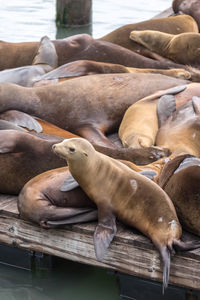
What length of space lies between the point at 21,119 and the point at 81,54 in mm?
1944

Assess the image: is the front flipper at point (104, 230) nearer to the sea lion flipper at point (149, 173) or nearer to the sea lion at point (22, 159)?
the sea lion flipper at point (149, 173)

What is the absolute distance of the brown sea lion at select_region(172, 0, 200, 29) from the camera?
9.02 meters

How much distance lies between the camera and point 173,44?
298 inches

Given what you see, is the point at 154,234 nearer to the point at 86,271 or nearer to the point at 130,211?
the point at 130,211

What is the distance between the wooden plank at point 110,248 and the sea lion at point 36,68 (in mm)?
2483

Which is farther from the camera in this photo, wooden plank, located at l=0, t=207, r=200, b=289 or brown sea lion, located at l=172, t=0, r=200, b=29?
brown sea lion, located at l=172, t=0, r=200, b=29

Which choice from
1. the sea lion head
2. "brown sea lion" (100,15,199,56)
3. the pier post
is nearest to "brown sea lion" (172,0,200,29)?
"brown sea lion" (100,15,199,56)

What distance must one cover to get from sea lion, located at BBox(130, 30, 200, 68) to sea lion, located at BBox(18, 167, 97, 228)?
11.1ft

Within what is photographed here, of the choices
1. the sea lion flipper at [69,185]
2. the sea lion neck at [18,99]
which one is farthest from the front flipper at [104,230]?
the sea lion neck at [18,99]

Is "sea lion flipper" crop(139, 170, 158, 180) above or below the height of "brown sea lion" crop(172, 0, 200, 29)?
above

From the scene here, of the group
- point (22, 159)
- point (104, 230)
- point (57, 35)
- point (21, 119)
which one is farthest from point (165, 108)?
point (57, 35)

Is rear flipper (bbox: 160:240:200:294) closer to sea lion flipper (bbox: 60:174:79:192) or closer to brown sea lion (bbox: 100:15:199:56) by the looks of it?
sea lion flipper (bbox: 60:174:79:192)

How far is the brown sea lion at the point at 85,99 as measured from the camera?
5.84m

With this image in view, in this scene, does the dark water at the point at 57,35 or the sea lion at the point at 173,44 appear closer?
the dark water at the point at 57,35
